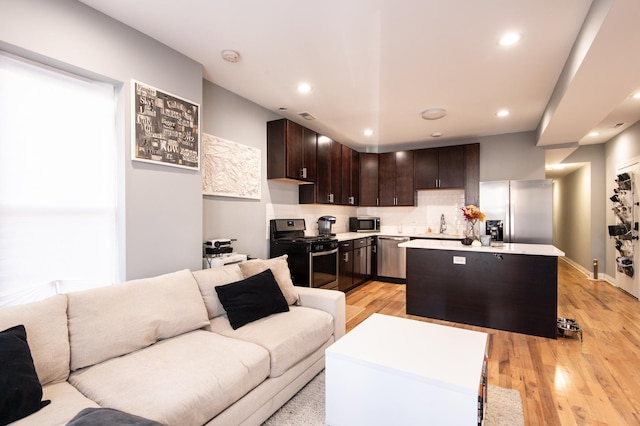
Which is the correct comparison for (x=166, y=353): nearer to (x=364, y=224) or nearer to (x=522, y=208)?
(x=364, y=224)

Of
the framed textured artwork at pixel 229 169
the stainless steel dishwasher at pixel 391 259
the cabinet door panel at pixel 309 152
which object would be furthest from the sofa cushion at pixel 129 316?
the stainless steel dishwasher at pixel 391 259

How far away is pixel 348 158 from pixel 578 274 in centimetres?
540

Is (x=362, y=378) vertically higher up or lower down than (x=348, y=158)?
lower down

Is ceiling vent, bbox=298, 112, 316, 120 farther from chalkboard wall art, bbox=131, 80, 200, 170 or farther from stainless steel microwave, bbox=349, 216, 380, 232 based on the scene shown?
stainless steel microwave, bbox=349, 216, 380, 232

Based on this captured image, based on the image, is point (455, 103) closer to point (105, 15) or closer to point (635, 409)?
point (635, 409)

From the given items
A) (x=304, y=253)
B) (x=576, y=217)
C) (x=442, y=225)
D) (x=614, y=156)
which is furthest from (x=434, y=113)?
(x=576, y=217)

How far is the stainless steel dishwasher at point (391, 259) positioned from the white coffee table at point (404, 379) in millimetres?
3530

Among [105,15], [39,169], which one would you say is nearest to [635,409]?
[39,169]

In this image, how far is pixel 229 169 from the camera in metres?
3.33

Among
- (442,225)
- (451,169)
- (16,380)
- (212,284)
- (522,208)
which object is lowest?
(16,380)

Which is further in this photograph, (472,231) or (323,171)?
(323,171)

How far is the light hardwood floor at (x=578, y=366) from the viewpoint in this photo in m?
1.97

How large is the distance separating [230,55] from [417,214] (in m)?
4.46

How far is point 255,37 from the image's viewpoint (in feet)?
7.82
